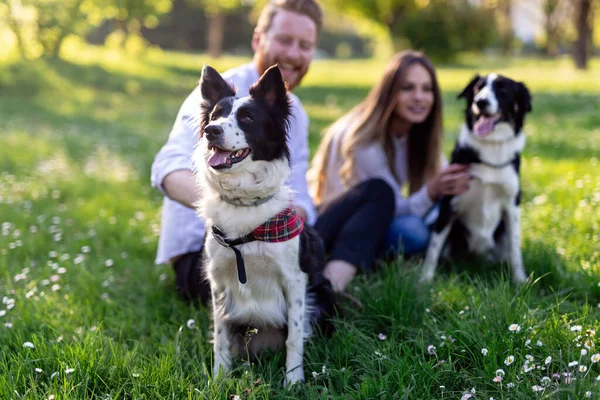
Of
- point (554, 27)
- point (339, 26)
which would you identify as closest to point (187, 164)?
point (554, 27)

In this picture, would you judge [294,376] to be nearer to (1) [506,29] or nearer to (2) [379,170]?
(2) [379,170]

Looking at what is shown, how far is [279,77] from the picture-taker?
2.32 m

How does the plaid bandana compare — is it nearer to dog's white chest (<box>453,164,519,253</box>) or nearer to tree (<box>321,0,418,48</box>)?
dog's white chest (<box>453,164,519,253</box>)

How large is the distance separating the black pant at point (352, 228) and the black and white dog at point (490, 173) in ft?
1.33

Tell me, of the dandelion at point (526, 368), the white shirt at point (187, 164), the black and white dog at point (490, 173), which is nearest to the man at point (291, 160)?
the white shirt at point (187, 164)

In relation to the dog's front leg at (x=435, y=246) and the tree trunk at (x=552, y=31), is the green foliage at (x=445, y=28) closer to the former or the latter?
the tree trunk at (x=552, y=31)

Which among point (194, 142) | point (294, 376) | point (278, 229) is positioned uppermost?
point (194, 142)

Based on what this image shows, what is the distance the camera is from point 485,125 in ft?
11.7

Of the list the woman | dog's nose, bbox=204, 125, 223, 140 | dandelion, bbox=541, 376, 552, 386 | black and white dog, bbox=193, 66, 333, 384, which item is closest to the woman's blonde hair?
the woman

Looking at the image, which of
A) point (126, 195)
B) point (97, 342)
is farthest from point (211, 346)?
point (126, 195)

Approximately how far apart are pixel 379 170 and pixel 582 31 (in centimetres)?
2218

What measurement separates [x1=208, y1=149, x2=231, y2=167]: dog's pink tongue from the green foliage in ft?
90.9

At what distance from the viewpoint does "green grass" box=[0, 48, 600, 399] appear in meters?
2.31

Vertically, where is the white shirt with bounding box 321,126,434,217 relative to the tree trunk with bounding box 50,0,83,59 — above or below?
below
